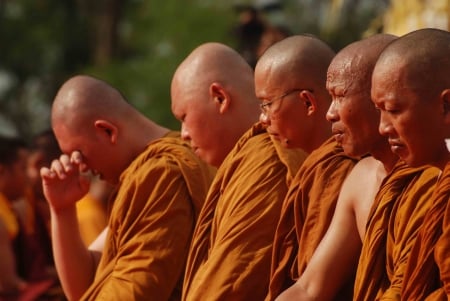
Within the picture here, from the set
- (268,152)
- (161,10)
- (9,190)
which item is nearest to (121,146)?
(268,152)

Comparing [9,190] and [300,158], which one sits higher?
[300,158]

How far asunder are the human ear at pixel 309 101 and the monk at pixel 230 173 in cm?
30

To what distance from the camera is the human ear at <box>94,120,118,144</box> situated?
29.5 ft

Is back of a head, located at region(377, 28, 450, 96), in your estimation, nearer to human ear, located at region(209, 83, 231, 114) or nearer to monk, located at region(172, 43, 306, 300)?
monk, located at region(172, 43, 306, 300)

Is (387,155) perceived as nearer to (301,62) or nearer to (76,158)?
(301,62)

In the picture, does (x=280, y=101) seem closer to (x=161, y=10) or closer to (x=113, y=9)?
(x=161, y=10)

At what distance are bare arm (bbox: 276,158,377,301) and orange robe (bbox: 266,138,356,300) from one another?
0.52 feet

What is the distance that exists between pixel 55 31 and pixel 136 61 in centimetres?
370

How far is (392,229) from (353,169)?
0.54 meters

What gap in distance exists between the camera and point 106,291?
8633 millimetres

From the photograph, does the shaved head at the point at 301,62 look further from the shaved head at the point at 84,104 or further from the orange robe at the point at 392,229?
the shaved head at the point at 84,104

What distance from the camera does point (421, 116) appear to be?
6375 millimetres

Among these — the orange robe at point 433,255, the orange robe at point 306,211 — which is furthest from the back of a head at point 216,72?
the orange robe at point 433,255

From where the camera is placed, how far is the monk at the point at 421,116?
6297mm
